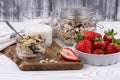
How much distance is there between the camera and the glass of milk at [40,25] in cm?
132

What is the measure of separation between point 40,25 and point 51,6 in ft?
1.97

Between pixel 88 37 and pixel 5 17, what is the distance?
0.84 metres

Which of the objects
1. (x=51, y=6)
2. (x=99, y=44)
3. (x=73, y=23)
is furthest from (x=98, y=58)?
(x=51, y=6)

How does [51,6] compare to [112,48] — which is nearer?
[112,48]

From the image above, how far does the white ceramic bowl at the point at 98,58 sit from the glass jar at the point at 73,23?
14 cm

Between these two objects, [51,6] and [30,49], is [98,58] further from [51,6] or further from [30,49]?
[51,6]

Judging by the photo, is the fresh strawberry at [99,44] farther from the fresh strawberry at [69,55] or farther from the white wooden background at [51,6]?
the white wooden background at [51,6]

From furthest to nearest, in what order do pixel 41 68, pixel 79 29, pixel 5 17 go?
pixel 5 17
pixel 79 29
pixel 41 68

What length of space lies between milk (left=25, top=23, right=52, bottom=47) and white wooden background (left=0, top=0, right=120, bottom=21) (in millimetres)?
581

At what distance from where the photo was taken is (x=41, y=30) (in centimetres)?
132

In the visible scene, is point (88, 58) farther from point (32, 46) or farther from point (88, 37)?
point (32, 46)

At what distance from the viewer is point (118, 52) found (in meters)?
1.21

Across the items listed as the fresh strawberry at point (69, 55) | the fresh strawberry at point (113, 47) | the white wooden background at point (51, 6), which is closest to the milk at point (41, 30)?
the fresh strawberry at point (69, 55)

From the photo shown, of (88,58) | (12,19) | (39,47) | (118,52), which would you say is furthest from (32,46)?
(12,19)
